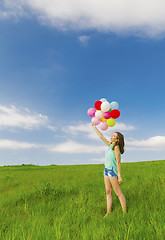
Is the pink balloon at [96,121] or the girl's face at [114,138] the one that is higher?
the pink balloon at [96,121]

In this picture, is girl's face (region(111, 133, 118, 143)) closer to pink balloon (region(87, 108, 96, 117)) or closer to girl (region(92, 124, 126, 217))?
girl (region(92, 124, 126, 217))

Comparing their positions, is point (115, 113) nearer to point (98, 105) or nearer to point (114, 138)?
point (98, 105)

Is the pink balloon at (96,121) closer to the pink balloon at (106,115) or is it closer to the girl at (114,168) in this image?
the pink balloon at (106,115)

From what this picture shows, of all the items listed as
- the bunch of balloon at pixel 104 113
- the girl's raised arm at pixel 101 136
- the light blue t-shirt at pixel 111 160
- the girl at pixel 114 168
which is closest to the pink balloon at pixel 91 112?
the bunch of balloon at pixel 104 113

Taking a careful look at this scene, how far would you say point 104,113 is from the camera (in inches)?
227

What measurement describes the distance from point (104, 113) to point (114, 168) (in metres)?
1.66

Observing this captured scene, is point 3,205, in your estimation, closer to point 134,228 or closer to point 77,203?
point 77,203

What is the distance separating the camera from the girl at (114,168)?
15.9 ft

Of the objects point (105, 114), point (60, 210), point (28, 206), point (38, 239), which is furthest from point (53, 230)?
point (105, 114)

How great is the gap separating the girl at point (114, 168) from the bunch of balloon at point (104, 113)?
684mm

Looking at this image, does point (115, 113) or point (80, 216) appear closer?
point (80, 216)

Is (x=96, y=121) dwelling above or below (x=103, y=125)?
above

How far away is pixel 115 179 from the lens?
485cm

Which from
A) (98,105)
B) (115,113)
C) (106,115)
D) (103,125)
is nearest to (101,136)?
(103,125)
